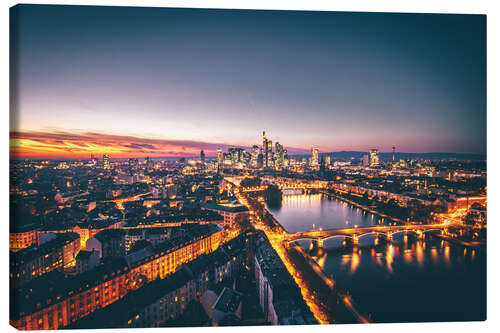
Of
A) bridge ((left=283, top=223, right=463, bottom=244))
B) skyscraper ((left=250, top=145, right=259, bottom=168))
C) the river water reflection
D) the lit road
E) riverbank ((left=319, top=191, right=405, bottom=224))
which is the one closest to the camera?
the river water reflection

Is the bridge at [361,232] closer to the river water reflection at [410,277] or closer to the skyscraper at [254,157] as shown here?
the river water reflection at [410,277]

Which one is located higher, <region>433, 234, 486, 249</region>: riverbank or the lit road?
<region>433, 234, 486, 249</region>: riverbank

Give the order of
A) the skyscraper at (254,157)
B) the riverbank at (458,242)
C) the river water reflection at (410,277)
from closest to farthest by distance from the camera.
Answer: the river water reflection at (410,277)
the riverbank at (458,242)
the skyscraper at (254,157)

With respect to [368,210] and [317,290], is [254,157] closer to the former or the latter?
[368,210]

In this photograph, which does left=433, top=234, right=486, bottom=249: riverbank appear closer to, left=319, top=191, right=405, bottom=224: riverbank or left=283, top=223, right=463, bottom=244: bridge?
left=283, top=223, right=463, bottom=244: bridge

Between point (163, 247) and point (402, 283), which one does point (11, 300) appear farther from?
point (402, 283)

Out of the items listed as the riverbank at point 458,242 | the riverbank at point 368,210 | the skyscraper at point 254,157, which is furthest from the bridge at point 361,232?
the skyscraper at point 254,157

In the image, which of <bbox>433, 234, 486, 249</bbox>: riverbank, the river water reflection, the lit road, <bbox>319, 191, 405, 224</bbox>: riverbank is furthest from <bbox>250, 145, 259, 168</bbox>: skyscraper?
the lit road
